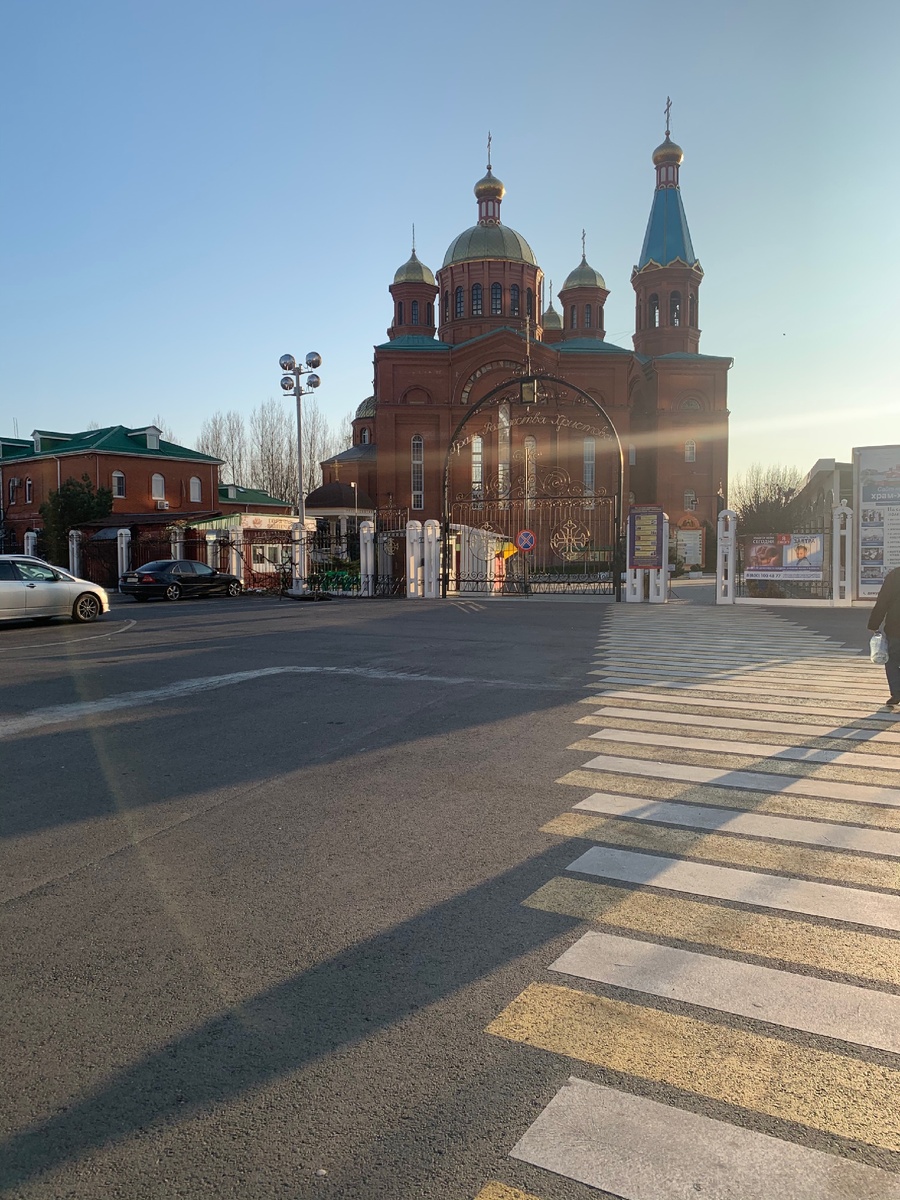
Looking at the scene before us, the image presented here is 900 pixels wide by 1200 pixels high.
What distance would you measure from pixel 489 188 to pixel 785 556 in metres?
45.2

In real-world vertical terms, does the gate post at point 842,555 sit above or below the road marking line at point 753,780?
above

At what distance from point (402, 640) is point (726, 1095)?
11823 millimetres

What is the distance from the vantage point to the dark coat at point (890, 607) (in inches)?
319

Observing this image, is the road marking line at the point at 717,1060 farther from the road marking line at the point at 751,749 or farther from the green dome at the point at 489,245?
the green dome at the point at 489,245

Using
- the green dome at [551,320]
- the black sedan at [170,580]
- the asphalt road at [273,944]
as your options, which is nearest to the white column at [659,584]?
the black sedan at [170,580]

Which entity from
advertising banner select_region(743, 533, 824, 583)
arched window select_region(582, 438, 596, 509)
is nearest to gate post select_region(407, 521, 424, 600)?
advertising banner select_region(743, 533, 824, 583)

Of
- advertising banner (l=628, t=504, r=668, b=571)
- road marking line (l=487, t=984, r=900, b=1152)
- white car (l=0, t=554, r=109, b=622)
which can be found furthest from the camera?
advertising banner (l=628, t=504, r=668, b=571)

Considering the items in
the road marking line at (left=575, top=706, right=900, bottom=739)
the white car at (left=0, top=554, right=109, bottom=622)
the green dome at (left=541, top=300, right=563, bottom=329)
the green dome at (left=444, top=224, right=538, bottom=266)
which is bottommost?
the road marking line at (left=575, top=706, right=900, bottom=739)

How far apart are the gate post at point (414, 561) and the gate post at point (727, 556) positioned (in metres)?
9.45

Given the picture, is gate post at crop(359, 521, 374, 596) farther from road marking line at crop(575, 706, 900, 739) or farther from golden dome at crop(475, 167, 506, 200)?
golden dome at crop(475, 167, 506, 200)

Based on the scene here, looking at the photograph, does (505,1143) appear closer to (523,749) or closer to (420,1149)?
(420,1149)

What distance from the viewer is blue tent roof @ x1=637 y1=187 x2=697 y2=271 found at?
57.3 meters

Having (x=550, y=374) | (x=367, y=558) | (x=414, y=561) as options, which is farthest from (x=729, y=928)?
(x=550, y=374)

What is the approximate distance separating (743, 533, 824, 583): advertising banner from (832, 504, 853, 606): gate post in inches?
19.3
